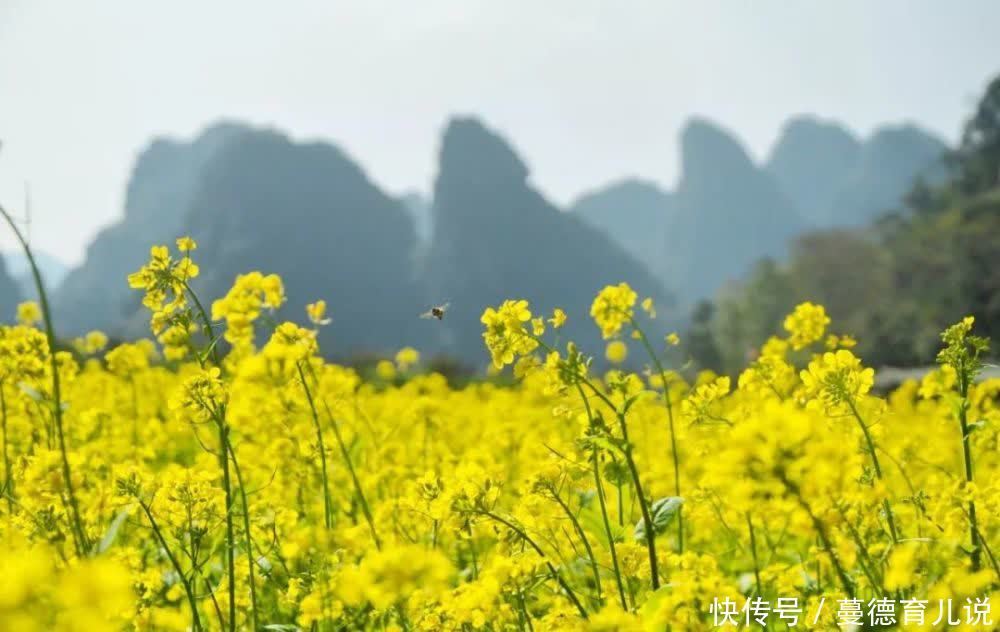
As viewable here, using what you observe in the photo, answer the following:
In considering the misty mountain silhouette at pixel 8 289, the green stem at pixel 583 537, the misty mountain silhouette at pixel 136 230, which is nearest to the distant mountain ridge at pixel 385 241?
the misty mountain silhouette at pixel 136 230

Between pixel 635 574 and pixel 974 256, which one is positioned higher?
pixel 974 256

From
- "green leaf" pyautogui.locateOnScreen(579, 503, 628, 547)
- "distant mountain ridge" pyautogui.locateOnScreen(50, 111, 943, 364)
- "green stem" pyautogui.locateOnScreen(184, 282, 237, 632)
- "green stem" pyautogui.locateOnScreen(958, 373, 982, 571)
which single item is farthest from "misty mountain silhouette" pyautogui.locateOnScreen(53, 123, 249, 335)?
"green stem" pyautogui.locateOnScreen(958, 373, 982, 571)

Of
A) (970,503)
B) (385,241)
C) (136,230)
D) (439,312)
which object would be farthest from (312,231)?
(970,503)

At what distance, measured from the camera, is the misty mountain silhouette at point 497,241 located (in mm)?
134250

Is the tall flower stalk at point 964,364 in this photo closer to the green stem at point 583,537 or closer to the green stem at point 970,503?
the green stem at point 970,503

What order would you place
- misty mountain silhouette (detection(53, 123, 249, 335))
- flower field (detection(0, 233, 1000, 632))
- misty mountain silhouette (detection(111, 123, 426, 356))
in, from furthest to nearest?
misty mountain silhouette (detection(53, 123, 249, 335)), misty mountain silhouette (detection(111, 123, 426, 356)), flower field (detection(0, 233, 1000, 632))

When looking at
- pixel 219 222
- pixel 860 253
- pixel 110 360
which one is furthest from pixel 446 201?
pixel 110 360

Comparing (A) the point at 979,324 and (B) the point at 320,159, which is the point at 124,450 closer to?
(A) the point at 979,324

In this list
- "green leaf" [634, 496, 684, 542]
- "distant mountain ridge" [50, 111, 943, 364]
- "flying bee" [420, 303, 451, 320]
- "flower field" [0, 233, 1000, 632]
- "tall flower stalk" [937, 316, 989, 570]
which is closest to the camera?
"flower field" [0, 233, 1000, 632]

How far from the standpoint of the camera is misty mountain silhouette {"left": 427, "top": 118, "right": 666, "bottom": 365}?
134250 mm

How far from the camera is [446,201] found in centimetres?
14250

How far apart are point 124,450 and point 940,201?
182ft

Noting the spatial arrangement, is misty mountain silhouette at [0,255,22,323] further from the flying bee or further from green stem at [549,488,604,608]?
green stem at [549,488,604,608]

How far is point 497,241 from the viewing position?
13688 cm
